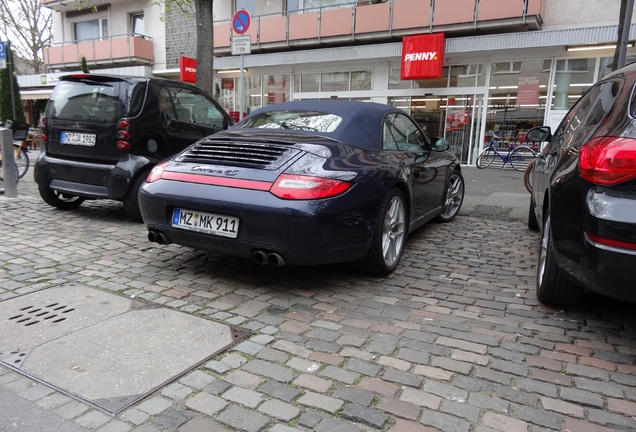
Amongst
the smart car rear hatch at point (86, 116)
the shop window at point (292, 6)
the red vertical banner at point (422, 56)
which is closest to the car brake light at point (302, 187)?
the smart car rear hatch at point (86, 116)

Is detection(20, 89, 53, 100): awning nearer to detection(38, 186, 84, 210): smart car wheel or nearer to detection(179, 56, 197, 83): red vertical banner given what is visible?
detection(179, 56, 197, 83): red vertical banner

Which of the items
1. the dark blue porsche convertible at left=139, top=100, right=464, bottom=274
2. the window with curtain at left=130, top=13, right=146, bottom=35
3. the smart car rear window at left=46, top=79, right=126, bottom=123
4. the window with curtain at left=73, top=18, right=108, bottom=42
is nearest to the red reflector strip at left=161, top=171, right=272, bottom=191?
the dark blue porsche convertible at left=139, top=100, right=464, bottom=274

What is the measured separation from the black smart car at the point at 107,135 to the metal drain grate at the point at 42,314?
2.26 metres

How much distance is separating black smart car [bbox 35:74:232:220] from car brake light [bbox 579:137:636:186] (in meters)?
4.41

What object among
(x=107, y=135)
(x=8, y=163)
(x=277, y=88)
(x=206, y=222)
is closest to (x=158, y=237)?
(x=206, y=222)

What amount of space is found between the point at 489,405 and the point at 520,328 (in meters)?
0.99

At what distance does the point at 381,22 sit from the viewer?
1530 centimetres

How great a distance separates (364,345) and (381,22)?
14.7 meters

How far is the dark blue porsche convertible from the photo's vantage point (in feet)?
10.2

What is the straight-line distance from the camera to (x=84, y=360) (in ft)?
7.93

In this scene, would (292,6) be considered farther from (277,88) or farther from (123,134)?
(123,134)

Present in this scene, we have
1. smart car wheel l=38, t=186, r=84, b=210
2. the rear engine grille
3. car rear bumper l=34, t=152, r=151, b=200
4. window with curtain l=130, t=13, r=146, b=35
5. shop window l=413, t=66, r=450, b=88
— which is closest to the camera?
the rear engine grille

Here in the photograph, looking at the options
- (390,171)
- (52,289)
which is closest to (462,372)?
(390,171)

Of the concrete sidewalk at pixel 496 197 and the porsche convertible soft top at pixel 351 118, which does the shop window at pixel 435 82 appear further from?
the porsche convertible soft top at pixel 351 118
